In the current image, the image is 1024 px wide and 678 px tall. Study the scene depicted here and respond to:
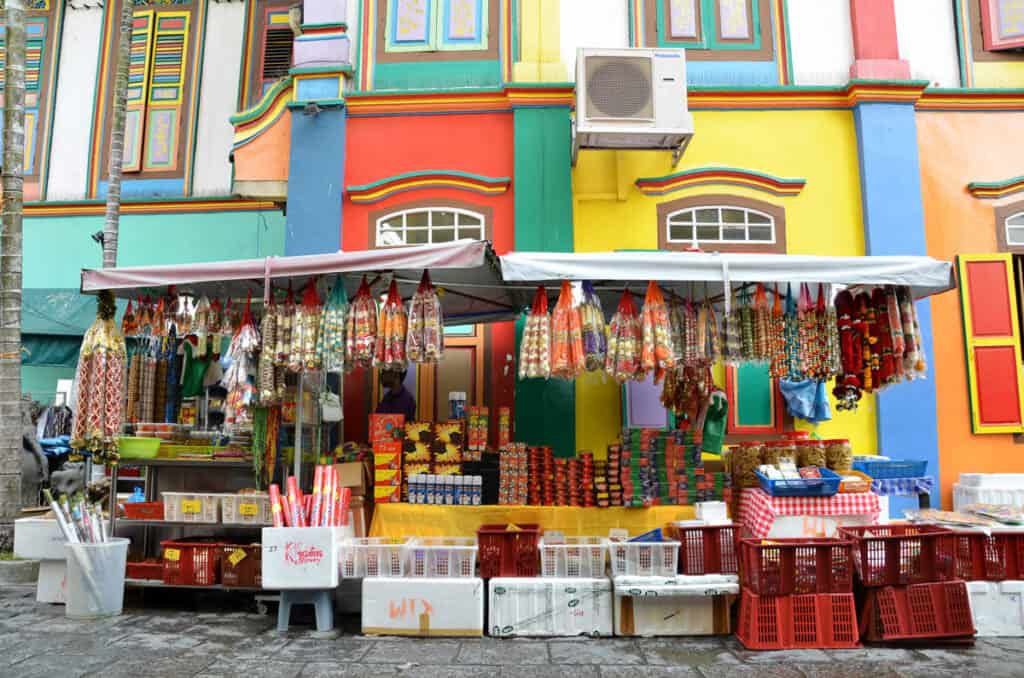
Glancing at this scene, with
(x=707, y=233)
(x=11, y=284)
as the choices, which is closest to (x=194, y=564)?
(x=11, y=284)

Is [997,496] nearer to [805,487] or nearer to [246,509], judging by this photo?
[805,487]

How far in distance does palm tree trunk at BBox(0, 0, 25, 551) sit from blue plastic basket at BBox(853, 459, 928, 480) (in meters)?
8.81

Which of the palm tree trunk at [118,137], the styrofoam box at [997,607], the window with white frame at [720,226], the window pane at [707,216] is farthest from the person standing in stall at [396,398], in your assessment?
the styrofoam box at [997,607]

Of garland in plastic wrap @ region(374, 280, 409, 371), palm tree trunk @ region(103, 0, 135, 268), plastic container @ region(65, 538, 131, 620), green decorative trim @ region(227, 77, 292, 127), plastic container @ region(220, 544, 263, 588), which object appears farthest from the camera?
palm tree trunk @ region(103, 0, 135, 268)

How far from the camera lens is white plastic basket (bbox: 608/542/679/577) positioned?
6.32 m

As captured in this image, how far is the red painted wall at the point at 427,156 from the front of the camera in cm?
941

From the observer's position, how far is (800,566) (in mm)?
5863

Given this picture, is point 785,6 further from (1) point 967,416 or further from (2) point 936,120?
(1) point 967,416

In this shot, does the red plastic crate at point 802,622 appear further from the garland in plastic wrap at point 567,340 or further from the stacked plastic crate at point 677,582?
the garland in plastic wrap at point 567,340

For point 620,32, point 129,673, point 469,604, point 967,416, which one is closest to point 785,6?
point 620,32

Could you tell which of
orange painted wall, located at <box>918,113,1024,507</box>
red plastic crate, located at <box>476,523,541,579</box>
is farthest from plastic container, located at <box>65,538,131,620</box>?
orange painted wall, located at <box>918,113,1024,507</box>

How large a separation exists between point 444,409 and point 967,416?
579cm

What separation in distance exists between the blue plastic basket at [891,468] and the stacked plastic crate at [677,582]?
225cm

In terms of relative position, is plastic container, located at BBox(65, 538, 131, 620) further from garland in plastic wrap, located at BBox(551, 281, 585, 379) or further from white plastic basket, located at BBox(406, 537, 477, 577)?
garland in plastic wrap, located at BBox(551, 281, 585, 379)
